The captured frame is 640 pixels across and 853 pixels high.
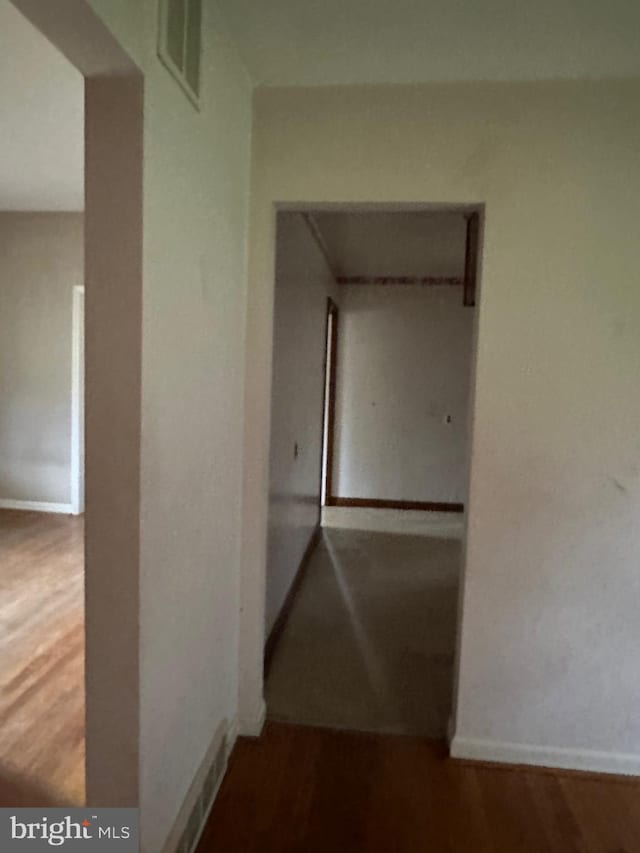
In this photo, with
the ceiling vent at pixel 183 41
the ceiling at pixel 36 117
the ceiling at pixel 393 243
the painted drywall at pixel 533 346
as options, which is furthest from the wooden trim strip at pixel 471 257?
the ceiling at pixel 36 117

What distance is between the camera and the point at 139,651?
1457 millimetres

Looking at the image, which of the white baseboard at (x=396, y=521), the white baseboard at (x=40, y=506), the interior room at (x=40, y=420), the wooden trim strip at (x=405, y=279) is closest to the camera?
the interior room at (x=40, y=420)

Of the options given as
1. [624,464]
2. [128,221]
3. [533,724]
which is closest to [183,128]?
[128,221]

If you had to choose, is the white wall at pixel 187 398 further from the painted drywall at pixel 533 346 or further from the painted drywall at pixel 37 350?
the painted drywall at pixel 37 350

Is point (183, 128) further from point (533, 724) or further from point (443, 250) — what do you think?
point (443, 250)

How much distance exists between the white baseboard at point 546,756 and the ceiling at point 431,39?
2394mm

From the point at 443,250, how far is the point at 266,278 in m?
2.84

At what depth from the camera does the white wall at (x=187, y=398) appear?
4.75 feet

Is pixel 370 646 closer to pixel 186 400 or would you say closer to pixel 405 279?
pixel 186 400

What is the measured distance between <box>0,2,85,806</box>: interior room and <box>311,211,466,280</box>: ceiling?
Result: 163 cm

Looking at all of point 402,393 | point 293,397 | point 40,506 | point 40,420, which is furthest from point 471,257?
point 40,506

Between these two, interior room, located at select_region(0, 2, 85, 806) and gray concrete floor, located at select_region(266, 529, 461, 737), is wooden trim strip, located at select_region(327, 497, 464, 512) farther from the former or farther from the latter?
interior room, located at select_region(0, 2, 85, 806)

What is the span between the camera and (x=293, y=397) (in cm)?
360

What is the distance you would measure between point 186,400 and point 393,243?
10.7 feet
